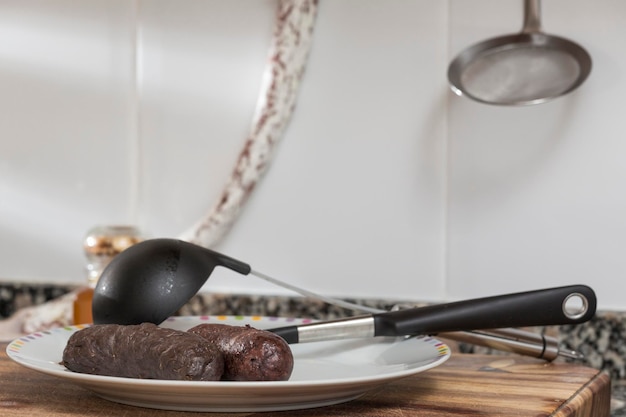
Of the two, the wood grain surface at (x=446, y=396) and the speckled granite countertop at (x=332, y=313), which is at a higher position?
the wood grain surface at (x=446, y=396)

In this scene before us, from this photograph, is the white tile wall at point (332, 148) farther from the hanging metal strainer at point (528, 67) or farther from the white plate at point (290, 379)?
the white plate at point (290, 379)

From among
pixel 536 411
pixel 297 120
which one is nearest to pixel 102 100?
pixel 297 120

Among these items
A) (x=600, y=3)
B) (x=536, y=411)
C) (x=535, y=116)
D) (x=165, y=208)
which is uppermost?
(x=600, y=3)

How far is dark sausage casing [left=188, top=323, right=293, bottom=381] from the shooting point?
2.03ft

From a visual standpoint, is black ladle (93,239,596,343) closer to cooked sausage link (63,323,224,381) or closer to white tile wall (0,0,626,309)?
cooked sausage link (63,323,224,381)

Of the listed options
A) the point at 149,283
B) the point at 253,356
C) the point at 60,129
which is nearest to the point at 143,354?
the point at 253,356

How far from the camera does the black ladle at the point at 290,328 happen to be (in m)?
0.75

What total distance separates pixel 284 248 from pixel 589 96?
0.51m

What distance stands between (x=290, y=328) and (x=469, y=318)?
149 millimetres

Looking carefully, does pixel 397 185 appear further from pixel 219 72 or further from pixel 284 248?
pixel 219 72

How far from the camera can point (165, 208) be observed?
1.53 metres

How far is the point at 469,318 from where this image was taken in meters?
0.75

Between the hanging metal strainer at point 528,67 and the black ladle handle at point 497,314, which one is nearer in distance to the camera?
the black ladle handle at point 497,314

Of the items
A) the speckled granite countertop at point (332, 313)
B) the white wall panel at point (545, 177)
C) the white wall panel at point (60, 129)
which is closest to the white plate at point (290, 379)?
the speckled granite countertop at point (332, 313)
